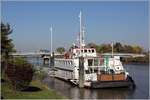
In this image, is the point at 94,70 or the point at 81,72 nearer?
the point at 81,72

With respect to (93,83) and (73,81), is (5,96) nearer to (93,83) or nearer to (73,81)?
(93,83)

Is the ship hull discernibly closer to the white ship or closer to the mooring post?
the white ship

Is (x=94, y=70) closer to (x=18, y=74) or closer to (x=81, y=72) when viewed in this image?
(x=81, y=72)

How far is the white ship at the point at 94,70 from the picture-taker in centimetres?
3875

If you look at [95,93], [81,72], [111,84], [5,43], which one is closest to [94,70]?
[81,72]

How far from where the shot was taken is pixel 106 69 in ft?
138

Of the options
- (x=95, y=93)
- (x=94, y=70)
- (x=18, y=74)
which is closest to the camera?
(x=18, y=74)

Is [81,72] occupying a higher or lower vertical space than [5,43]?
lower

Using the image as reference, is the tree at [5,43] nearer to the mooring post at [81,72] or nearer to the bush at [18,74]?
the bush at [18,74]

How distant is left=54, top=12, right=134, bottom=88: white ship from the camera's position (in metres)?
38.8

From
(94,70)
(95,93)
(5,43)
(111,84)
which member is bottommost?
(95,93)

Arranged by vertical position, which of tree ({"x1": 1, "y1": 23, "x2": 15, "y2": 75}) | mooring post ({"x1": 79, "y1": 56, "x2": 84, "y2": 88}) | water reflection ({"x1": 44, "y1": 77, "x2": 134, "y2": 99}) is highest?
tree ({"x1": 1, "y1": 23, "x2": 15, "y2": 75})

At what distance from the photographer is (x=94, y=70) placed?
43.6 m

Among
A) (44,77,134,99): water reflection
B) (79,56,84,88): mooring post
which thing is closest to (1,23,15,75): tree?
(44,77,134,99): water reflection
